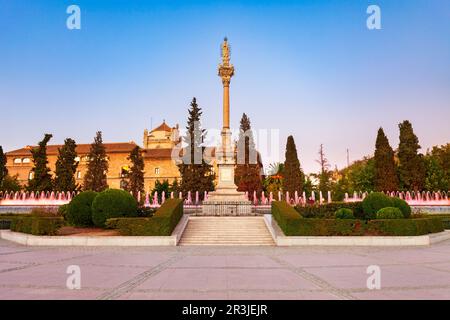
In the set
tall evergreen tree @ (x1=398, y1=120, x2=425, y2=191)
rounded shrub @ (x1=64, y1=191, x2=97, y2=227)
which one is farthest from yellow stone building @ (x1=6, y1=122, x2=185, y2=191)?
rounded shrub @ (x1=64, y1=191, x2=97, y2=227)

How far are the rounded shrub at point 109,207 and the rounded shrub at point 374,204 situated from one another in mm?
13993

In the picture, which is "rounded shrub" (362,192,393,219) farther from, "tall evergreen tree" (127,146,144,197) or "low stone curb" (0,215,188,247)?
"tall evergreen tree" (127,146,144,197)

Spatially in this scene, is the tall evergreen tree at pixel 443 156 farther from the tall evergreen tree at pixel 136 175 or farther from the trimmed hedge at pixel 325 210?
the tall evergreen tree at pixel 136 175

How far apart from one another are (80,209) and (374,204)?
17247 millimetres

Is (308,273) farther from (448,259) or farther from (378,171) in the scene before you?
(378,171)

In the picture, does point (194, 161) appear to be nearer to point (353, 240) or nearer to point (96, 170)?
point (96, 170)

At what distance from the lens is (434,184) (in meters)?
50.4

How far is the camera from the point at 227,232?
1991 cm

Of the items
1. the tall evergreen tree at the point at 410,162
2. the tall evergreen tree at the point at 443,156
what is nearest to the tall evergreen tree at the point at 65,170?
the tall evergreen tree at the point at 410,162

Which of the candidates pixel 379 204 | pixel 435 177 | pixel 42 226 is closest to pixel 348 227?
pixel 379 204

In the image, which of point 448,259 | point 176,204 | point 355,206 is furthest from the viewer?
point 355,206

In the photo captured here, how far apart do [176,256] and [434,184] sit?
161 ft

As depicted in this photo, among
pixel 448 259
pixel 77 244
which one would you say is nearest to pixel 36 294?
pixel 77 244

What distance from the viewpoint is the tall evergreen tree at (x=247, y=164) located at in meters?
57.7
